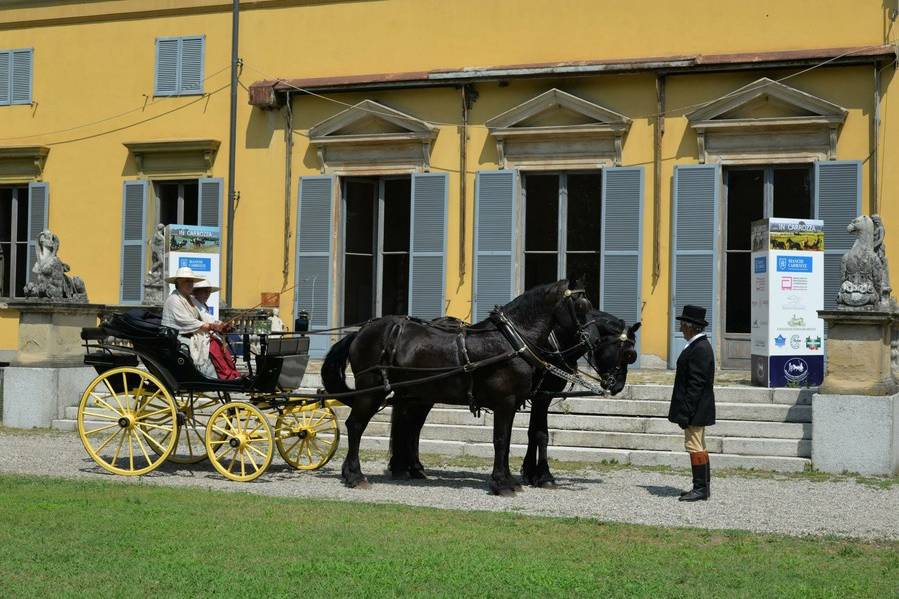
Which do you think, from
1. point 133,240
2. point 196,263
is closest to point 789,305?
point 196,263

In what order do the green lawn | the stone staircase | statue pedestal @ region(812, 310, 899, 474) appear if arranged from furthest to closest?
1. the stone staircase
2. statue pedestal @ region(812, 310, 899, 474)
3. the green lawn

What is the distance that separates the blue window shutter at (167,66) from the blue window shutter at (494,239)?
5553 mm

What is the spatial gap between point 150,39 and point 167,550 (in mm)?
14566

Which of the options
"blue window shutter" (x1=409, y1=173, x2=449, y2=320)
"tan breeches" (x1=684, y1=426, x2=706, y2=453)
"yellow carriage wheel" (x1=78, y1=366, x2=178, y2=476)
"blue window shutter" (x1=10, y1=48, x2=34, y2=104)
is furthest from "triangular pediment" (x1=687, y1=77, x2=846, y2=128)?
"blue window shutter" (x1=10, y1=48, x2=34, y2=104)

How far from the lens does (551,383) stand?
10.9m

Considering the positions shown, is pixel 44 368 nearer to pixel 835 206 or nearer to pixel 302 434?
pixel 302 434

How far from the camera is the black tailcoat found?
10.1 metres

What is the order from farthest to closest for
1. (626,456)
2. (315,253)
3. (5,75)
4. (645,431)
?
(5,75) → (315,253) → (645,431) → (626,456)

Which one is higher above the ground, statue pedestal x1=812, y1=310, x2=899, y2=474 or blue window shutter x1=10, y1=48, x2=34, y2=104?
blue window shutter x1=10, y1=48, x2=34, y2=104

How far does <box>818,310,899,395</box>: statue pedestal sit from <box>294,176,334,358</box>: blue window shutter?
861 centimetres

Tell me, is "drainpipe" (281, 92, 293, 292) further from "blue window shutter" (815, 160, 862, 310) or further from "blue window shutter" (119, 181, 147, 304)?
"blue window shutter" (815, 160, 862, 310)

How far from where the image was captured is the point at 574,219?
18.1 metres

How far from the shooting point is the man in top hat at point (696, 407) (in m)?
10.1

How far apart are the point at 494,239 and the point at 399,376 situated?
24.8 ft
